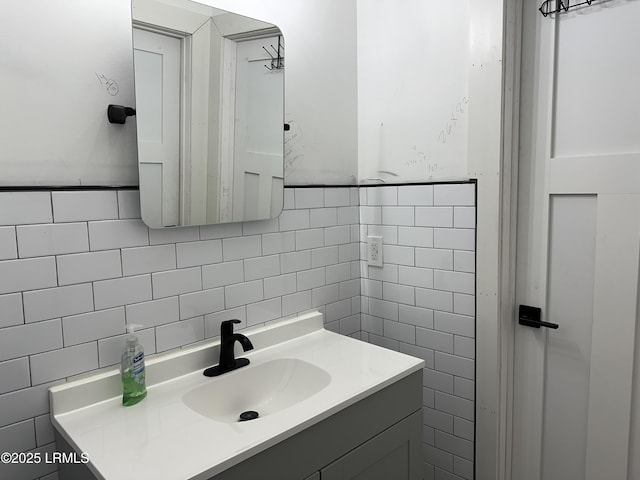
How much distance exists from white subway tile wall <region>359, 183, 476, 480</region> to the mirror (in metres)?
0.52

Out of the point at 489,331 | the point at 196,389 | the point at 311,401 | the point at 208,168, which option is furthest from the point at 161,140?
the point at 489,331

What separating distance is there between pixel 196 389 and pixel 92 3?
1.09 m

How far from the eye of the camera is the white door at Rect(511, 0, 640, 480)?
4.60ft

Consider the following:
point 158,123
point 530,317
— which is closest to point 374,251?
point 530,317

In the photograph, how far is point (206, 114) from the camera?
1404mm

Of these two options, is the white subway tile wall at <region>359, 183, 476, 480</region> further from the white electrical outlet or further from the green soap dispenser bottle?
the green soap dispenser bottle

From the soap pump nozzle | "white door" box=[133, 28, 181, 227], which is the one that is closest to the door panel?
"white door" box=[133, 28, 181, 227]

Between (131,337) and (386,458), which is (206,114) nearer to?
(131,337)

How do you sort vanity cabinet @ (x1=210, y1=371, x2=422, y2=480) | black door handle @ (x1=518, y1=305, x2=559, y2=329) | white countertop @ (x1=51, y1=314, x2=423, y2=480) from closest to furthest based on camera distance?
white countertop @ (x1=51, y1=314, x2=423, y2=480) → vanity cabinet @ (x1=210, y1=371, x2=422, y2=480) → black door handle @ (x1=518, y1=305, x2=559, y2=329)

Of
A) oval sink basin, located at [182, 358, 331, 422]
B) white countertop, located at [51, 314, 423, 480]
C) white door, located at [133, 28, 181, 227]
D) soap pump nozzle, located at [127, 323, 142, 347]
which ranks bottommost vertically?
oval sink basin, located at [182, 358, 331, 422]

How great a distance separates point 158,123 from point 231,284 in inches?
22.2

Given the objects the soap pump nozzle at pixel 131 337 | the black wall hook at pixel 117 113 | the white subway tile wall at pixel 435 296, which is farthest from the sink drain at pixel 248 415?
the black wall hook at pixel 117 113

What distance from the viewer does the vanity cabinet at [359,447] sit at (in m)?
1.07

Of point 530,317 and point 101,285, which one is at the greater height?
point 101,285
